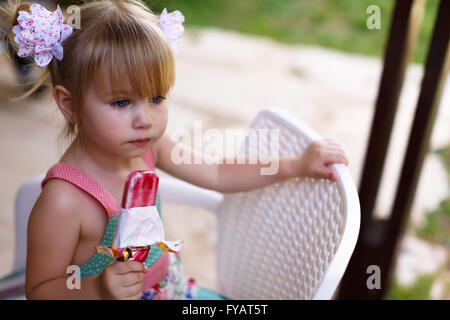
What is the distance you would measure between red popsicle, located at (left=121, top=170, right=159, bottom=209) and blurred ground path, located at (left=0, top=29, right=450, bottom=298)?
1.35 meters

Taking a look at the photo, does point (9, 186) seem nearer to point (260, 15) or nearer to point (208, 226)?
point (208, 226)

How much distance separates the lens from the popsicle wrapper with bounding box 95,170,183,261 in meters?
0.74

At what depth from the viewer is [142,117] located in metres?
0.86

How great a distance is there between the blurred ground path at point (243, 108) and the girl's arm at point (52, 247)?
1198 mm

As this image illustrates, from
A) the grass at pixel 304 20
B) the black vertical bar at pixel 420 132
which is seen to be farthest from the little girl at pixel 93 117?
the grass at pixel 304 20

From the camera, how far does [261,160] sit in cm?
113

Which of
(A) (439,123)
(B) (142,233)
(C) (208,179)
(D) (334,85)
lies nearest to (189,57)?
(D) (334,85)

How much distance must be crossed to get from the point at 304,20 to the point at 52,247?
4177 millimetres

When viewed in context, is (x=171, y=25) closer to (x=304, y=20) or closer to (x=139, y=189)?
(x=139, y=189)

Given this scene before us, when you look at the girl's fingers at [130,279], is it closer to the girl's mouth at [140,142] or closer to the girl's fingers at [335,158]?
the girl's mouth at [140,142]

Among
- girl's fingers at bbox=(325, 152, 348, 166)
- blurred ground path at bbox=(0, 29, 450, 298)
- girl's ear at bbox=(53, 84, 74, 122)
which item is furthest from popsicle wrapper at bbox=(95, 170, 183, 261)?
blurred ground path at bbox=(0, 29, 450, 298)

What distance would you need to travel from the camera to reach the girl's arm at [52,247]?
872 mm

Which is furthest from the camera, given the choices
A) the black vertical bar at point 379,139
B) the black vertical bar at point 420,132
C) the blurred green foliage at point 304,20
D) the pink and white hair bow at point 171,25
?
the blurred green foliage at point 304,20
